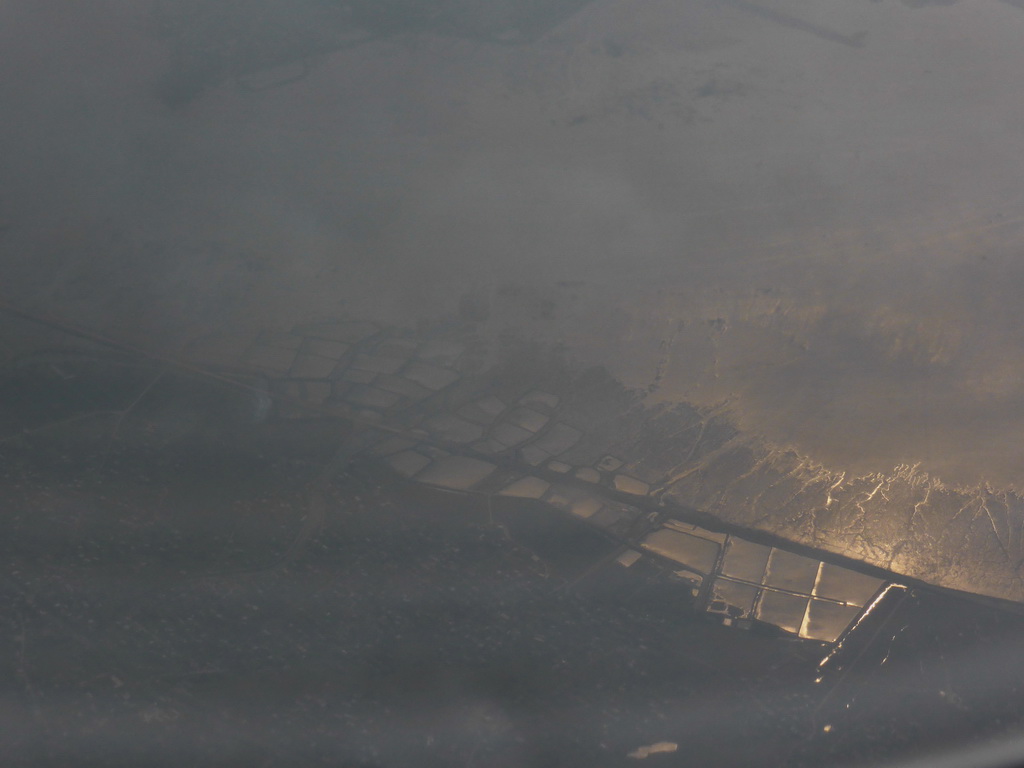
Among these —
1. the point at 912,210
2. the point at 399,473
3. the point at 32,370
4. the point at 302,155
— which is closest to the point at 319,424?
the point at 399,473

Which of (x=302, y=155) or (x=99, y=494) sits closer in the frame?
(x=99, y=494)

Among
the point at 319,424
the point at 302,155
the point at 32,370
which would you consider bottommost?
the point at 319,424

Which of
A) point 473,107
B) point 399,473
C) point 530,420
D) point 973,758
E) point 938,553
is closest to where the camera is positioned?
point 973,758

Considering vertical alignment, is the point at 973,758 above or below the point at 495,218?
below

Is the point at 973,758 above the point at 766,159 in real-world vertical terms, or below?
below

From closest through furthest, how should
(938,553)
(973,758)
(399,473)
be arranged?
(973,758), (938,553), (399,473)

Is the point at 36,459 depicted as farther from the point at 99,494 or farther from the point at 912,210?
the point at 912,210

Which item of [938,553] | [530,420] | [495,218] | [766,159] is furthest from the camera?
[766,159]

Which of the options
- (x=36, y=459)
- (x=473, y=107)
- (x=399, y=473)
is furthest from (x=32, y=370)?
(x=473, y=107)

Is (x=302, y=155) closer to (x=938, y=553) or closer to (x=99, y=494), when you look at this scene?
(x=99, y=494)
